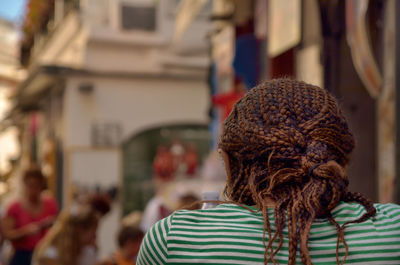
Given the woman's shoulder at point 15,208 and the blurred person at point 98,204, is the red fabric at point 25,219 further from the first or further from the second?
the blurred person at point 98,204

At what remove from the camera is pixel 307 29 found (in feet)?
18.6

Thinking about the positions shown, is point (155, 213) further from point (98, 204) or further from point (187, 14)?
point (187, 14)

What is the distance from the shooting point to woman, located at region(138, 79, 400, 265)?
1386 millimetres

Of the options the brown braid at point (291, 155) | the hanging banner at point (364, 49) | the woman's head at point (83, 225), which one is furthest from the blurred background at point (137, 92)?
the brown braid at point (291, 155)

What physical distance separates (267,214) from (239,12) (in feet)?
22.8

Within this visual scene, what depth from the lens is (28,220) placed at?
6.34 meters

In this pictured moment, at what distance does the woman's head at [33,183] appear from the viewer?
6332 mm

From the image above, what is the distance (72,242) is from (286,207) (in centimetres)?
343

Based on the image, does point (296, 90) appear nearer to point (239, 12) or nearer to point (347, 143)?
point (347, 143)

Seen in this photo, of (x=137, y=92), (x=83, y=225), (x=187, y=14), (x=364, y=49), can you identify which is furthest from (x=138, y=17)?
(x=364, y=49)

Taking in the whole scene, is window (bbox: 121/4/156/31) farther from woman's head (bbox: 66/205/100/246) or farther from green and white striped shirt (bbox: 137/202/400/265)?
green and white striped shirt (bbox: 137/202/400/265)

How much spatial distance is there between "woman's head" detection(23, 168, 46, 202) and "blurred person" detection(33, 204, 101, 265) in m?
1.68

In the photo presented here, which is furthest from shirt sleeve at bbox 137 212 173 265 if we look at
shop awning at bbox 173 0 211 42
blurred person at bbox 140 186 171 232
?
shop awning at bbox 173 0 211 42

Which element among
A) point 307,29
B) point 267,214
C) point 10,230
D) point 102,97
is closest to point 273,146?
point 267,214
